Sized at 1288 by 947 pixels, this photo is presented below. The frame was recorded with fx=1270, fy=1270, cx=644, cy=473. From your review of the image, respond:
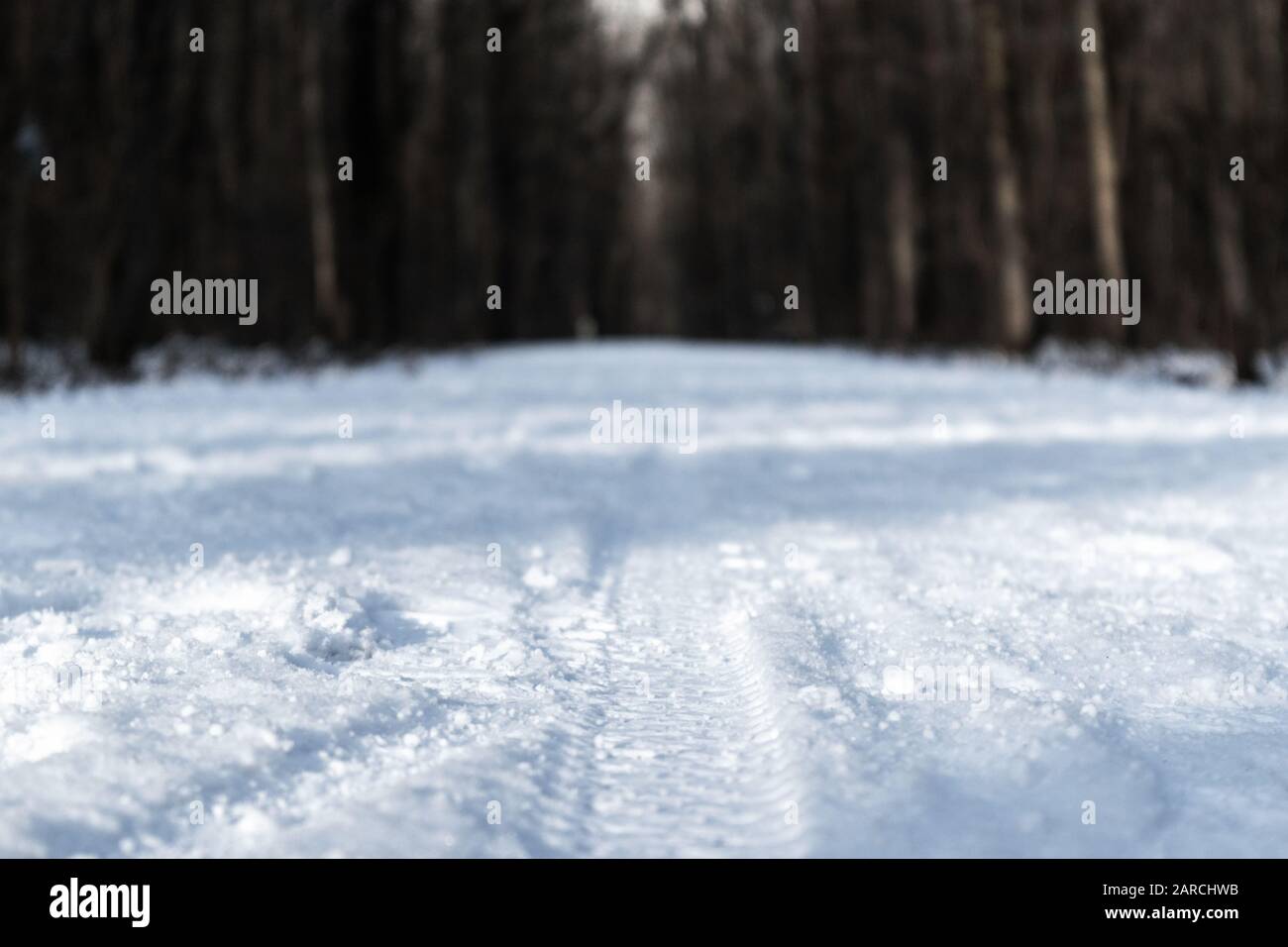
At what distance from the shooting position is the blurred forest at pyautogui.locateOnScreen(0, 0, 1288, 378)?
16172 millimetres

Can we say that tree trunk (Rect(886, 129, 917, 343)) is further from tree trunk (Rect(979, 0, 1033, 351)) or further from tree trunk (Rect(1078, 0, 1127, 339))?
tree trunk (Rect(1078, 0, 1127, 339))

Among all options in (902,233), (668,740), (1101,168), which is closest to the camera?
(668,740)

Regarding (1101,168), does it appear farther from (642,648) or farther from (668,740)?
(668,740)

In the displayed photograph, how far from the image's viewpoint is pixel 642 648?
14.9 feet

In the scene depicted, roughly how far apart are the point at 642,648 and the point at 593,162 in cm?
5066

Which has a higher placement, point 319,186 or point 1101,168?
point 319,186

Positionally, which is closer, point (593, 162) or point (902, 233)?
point (902, 233)

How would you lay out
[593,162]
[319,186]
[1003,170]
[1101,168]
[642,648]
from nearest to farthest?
[642,648]
[1101,168]
[1003,170]
[319,186]
[593,162]

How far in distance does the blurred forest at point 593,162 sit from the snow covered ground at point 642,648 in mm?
7863

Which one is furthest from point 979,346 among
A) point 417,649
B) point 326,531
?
point 417,649

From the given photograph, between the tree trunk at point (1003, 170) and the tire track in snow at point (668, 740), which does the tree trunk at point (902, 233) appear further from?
the tire track in snow at point (668, 740)

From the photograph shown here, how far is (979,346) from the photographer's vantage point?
2366 cm

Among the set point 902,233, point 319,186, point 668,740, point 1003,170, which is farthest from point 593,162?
point 668,740

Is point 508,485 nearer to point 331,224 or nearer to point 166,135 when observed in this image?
point 166,135
